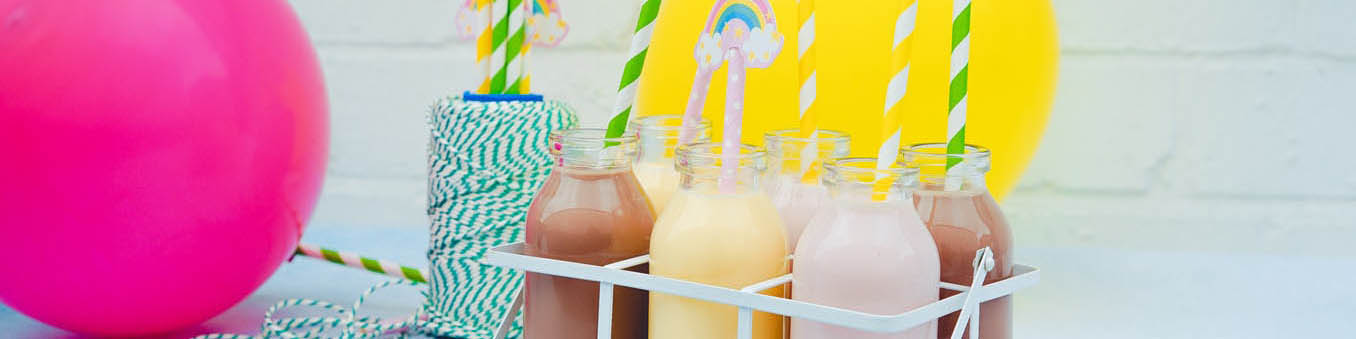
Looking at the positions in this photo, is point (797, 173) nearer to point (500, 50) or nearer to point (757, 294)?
point (757, 294)

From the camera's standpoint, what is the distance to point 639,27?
611 mm

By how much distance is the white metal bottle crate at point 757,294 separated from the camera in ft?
1.54

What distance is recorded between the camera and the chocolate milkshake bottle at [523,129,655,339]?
562 millimetres

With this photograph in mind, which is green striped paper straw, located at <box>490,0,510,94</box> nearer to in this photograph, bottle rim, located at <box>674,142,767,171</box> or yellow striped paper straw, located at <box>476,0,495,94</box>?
yellow striped paper straw, located at <box>476,0,495,94</box>

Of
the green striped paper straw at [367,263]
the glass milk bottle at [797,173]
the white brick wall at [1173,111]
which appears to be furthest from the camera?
the white brick wall at [1173,111]

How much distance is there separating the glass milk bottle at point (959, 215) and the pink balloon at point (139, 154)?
0.41 meters

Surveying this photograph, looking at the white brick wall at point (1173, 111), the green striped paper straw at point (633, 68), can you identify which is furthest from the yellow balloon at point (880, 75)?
the white brick wall at point (1173, 111)

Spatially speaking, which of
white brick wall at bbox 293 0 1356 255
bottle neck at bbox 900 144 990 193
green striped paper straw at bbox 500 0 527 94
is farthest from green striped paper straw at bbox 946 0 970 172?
white brick wall at bbox 293 0 1356 255

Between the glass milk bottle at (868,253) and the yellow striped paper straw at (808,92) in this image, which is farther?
the yellow striped paper straw at (808,92)

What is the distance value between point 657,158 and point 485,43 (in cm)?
21

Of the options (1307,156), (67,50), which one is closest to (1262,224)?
(1307,156)

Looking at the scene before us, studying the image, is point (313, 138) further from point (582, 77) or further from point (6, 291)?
point (582, 77)

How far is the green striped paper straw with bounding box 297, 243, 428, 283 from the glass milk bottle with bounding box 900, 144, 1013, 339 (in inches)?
19.5

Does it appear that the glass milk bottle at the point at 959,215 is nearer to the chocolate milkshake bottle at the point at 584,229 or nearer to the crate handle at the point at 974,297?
the crate handle at the point at 974,297
